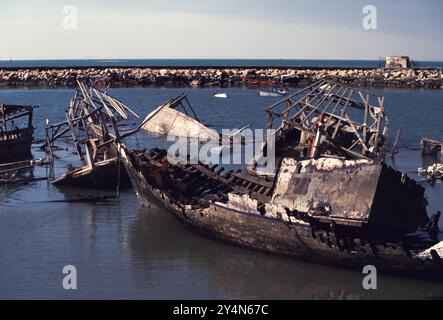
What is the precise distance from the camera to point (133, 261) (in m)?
15.3

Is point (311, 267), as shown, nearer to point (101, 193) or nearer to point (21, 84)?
point (101, 193)

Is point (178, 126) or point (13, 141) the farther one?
point (178, 126)

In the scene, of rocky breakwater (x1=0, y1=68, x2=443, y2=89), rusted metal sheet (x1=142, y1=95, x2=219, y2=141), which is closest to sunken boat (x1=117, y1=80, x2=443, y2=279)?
rusted metal sheet (x1=142, y1=95, x2=219, y2=141)

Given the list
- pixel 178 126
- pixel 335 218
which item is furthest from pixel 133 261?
pixel 178 126

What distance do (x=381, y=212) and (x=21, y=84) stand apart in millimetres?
73360

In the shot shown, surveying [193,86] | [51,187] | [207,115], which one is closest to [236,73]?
[193,86]

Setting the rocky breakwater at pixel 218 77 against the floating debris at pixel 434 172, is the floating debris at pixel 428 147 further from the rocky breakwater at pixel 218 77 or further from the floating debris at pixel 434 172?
the rocky breakwater at pixel 218 77

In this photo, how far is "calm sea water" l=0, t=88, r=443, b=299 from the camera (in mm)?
13367

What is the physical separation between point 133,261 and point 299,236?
423 centimetres

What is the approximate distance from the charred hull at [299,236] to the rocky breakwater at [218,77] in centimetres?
5627

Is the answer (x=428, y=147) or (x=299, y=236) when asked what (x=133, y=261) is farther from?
(x=428, y=147)

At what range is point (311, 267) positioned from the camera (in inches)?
569

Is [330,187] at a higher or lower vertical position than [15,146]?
lower

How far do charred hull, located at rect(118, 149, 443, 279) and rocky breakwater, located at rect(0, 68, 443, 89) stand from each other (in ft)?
185
